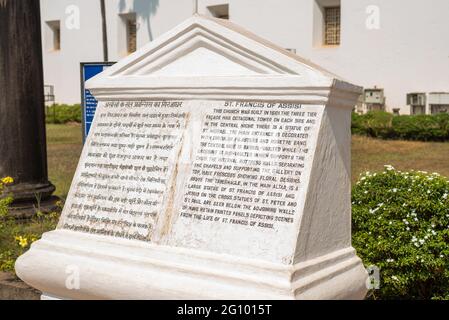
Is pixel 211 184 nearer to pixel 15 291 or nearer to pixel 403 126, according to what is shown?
pixel 15 291

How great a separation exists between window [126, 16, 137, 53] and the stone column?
14.7 m

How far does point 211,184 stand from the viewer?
9.78ft

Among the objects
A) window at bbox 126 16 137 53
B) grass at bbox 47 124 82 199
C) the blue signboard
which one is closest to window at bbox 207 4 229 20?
window at bbox 126 16 137 53

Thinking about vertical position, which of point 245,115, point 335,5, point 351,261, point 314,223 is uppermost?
point 335,5

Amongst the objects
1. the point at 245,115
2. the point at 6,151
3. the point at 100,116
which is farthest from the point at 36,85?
the point at 245,115

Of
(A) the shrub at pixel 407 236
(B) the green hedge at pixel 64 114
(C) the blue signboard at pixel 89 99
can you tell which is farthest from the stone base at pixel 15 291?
(B) the green hedge at pixel 64 114

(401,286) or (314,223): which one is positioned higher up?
(314,223)

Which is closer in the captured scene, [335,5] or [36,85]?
[36,85]

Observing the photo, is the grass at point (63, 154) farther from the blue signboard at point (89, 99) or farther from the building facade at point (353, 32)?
the building facade at point (353, 32)

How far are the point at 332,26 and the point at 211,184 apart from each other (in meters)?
13.8

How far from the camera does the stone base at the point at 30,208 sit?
545cm

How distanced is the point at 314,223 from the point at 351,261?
1.25 ft

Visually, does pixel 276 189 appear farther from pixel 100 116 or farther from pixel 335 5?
pixel 335 5

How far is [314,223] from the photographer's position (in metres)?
2.86
